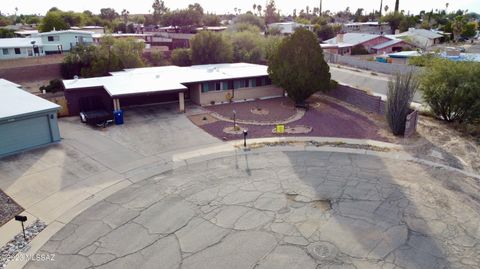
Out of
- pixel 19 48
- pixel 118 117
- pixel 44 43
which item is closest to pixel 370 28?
pixel 44 43

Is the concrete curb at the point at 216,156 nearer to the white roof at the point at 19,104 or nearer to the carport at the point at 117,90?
the white roof at the point at 19,104

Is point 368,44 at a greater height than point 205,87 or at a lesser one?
greater

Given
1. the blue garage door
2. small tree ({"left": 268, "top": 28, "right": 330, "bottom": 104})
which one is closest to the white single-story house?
the blue garage door

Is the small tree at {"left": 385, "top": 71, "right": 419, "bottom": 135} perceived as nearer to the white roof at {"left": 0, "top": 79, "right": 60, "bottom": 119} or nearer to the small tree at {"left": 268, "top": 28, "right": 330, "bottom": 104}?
the small tree at {"left": 268, "top": 28, "right": 330, "bottom": 104}

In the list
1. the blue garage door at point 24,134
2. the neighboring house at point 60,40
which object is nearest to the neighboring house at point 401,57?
the blue garage door at point 24,134

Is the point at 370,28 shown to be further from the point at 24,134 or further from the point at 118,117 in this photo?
the point at 24,134

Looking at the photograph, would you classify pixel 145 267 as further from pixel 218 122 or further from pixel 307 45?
pixel 307 45

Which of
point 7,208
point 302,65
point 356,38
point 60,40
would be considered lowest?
point 7,208
